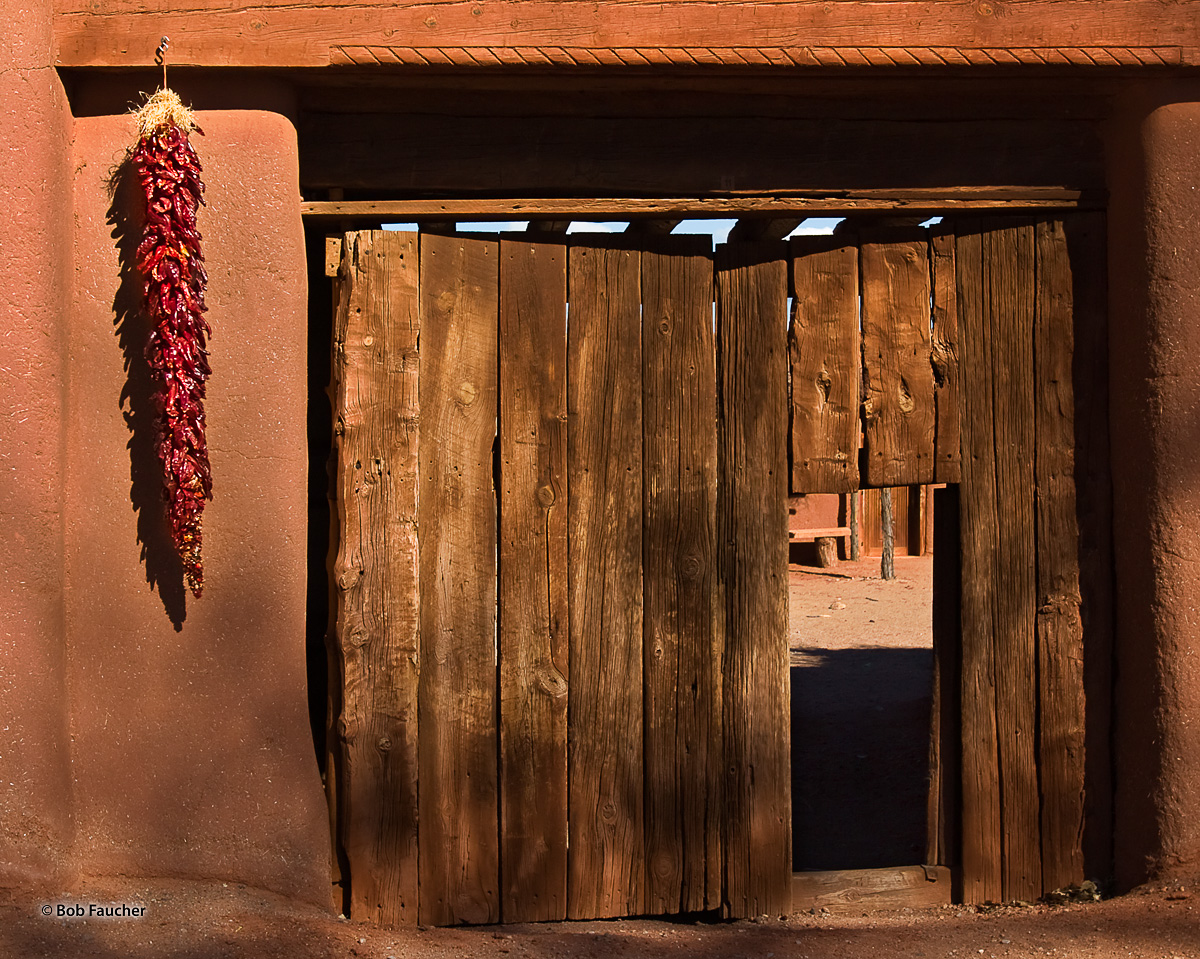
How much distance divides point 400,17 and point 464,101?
0.30m

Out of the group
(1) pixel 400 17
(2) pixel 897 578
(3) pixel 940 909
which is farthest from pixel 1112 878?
(2) pixel 897 578

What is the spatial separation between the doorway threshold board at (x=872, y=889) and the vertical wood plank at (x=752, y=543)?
0.26m

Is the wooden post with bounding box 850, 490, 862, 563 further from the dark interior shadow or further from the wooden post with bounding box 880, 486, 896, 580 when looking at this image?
the dark interior shadow

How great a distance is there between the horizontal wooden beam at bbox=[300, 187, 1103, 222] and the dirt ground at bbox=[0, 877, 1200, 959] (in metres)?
2.07

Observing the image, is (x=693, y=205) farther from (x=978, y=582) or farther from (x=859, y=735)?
(x=859, y=735)

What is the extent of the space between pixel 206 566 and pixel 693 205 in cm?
184

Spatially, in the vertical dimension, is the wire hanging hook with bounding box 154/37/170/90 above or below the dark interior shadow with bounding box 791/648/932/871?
above

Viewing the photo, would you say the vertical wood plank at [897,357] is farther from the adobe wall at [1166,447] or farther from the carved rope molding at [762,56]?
the adobe wall at [1166,447]

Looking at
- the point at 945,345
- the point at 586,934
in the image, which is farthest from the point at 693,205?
the point at 586,934

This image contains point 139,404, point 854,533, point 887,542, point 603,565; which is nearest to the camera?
point 139,404

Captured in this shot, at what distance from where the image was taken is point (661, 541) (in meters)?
3.07

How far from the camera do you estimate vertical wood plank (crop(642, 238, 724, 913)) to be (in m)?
3.06

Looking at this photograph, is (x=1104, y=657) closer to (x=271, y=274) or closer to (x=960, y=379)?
(x=960, y=379)

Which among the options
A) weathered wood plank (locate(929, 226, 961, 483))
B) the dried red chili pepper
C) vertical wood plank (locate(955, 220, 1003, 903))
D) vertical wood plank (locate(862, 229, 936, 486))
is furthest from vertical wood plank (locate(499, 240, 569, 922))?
vertical wood plank (locate(955, 220, 1003, 903))
